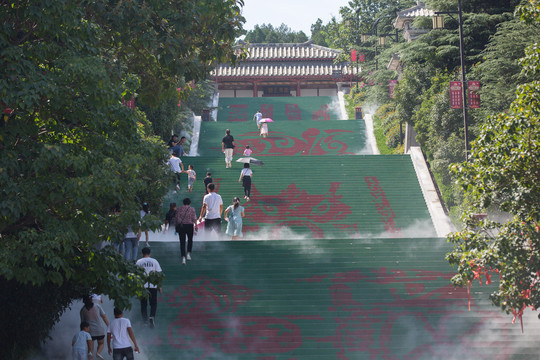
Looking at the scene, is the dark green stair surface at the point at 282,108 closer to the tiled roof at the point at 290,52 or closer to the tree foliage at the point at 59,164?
the tiled roof at the point at 290,52

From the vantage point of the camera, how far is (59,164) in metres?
10.2

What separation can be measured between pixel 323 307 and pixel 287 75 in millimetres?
39413

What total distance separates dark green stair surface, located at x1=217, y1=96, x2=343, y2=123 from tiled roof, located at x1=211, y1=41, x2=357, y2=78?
6290 millimetres

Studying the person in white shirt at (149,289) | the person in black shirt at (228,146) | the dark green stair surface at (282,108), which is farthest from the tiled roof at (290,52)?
the person in white shirt at (149,289)

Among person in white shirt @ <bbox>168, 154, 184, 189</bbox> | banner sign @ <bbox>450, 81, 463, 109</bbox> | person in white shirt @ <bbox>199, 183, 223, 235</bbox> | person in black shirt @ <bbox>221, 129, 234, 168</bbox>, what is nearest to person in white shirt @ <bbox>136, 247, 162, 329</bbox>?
person in white shirt @ <bbox>199, 183, 223, 235</bbox>

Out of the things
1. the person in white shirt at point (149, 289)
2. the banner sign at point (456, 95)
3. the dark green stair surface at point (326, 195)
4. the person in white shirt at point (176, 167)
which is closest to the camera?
the person in white shirt at point (149, 289)

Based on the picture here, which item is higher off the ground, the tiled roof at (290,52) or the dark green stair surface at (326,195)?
the tiled roof at (290,52)

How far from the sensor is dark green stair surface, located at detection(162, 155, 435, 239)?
21.7 meters

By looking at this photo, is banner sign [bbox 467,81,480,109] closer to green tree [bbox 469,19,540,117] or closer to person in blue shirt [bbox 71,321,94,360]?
green tree [bbox 469,19,540,117]

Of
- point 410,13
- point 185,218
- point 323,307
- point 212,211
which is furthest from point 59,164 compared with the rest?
point 410,13

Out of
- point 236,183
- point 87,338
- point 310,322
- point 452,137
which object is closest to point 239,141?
point 236,183

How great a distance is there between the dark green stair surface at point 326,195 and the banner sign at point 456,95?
114 inches

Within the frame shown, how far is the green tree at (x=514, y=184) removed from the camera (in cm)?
1118

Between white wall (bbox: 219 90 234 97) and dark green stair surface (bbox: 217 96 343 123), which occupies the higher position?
white wall (bbox: 219 90 234 97)
